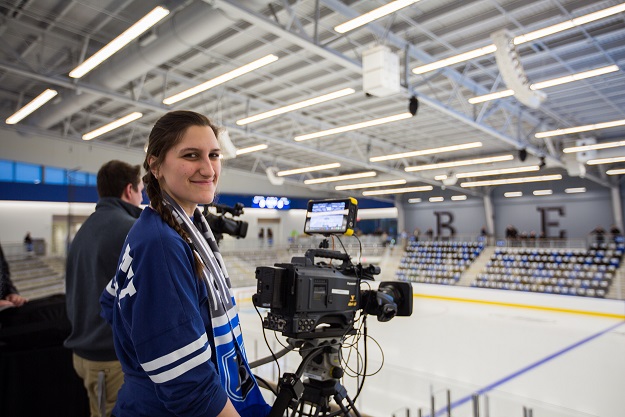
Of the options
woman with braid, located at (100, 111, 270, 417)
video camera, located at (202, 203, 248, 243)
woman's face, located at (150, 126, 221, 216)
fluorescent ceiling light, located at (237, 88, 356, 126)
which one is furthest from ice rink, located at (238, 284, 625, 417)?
fluorescent ceiling light, located at (237, 88, 356, 126)

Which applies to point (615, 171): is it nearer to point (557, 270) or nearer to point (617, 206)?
point (617, 206)

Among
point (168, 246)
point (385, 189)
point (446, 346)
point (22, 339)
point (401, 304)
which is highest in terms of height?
point (385, 189)

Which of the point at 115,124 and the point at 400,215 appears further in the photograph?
the point at 400,215

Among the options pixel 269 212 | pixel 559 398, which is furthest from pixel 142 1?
pixel 269 212

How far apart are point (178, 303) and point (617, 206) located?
2122 centimetres

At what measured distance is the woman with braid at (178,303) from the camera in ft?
2.90

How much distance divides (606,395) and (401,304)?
428cm

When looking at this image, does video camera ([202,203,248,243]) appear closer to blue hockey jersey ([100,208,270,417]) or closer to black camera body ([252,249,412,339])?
black camera body ([252,249,412,339])

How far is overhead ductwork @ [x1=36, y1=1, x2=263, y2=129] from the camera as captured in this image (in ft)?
17.7

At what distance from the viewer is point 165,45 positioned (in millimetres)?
6113

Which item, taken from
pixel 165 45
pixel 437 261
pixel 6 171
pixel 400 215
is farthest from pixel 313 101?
pixel 400 215

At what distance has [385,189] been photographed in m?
23.2

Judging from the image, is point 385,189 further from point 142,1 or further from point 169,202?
point 169,202

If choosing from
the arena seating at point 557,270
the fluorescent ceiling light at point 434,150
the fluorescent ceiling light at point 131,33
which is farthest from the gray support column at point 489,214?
the fluorescent ceiling light at point 131,33
